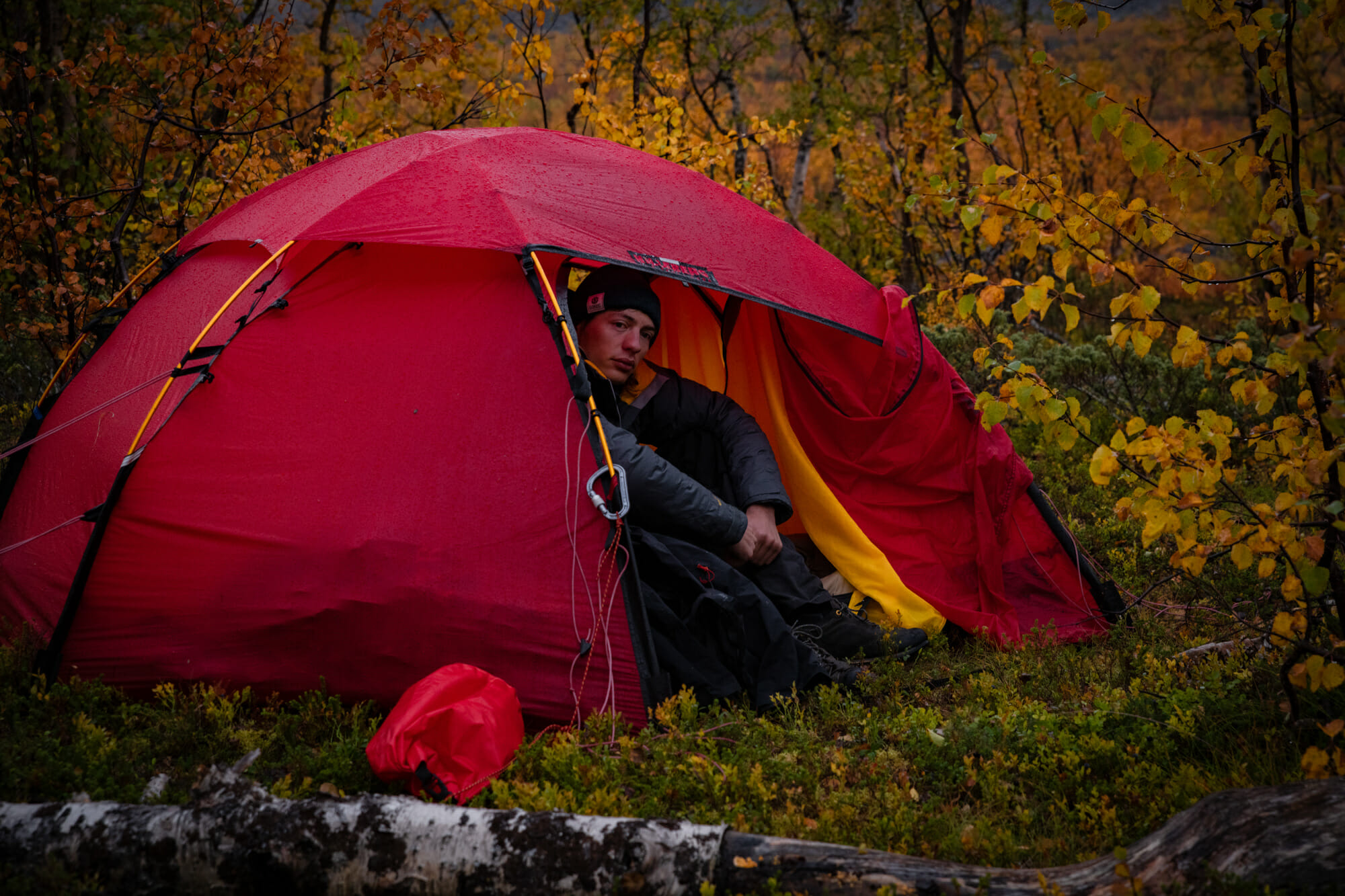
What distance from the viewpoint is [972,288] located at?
6516 millimetres

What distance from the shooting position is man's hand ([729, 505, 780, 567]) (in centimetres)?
384

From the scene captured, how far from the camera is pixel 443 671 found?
3010 millimetres

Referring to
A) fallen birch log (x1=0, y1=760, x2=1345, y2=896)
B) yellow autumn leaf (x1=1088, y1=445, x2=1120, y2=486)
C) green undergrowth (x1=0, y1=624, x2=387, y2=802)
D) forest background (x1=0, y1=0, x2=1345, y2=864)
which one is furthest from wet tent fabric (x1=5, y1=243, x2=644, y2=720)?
yellow autumn leaf (x1=1088, y1=445, x2=1120, y2=486)

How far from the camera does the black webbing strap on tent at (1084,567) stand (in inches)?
159

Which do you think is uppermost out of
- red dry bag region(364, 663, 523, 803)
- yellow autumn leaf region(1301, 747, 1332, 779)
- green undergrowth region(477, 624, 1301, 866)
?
red dry bag region(364, 663, 523, 803)

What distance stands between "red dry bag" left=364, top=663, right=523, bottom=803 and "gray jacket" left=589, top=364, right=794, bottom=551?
0.98m

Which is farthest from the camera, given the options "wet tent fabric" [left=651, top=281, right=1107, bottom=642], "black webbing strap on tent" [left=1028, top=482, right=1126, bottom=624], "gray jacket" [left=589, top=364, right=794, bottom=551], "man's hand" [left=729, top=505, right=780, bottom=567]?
"wet tent fabric" [left=651, top=281, right=1107, bottom=642]

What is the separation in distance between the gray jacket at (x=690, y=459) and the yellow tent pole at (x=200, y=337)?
138 centimetres

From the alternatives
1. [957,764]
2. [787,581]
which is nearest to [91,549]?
[787,581]

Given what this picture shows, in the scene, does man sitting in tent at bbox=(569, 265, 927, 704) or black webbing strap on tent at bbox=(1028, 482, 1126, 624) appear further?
black webbing strap on tent at bbox=(1028, 482, 1126, 624)

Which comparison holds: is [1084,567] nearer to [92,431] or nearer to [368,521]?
[368,521]

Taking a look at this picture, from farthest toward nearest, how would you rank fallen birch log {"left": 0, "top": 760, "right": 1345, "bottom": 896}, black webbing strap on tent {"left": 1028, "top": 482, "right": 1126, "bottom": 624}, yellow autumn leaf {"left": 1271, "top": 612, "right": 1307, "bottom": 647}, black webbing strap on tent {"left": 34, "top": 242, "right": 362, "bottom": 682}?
black webbing strap on tent {"left": 1028, "top": 482, "right": 1126, "bottom": 624}
black webbing strap on tent {"left": 34, "top": 242, "right": 362, "bottom": 682}
yellow autumn leaf {"left": 1271, "top": 612, "right": 1307, "bottom": 647}
fallen birch log {"left": 0, "top": 760, "right": 1345, "bottom": 896}

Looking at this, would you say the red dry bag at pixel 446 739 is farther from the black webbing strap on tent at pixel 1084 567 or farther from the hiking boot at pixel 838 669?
the black webbing strap on tent at pixel 1084 567

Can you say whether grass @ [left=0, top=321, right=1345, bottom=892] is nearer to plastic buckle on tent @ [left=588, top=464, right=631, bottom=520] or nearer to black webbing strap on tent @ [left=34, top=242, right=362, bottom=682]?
black webbing strap on tent @ [left=34, top=242, right=362, bottom=682]
